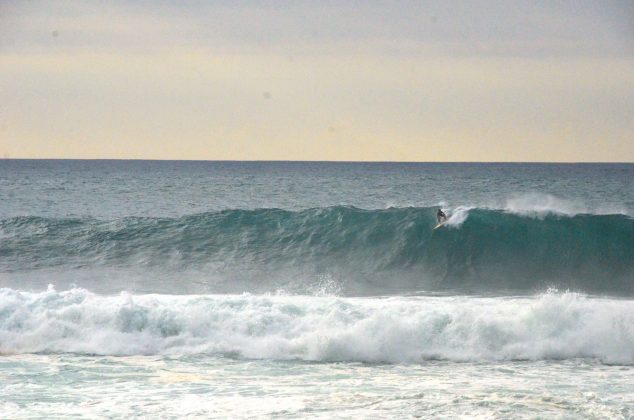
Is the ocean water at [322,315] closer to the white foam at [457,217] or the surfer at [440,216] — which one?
the white foam at [457,217]

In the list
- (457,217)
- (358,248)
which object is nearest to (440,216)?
(457,217)

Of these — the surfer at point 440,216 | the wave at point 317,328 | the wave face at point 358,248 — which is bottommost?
the wave at point 317,328

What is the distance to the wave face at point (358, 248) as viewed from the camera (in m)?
20.6

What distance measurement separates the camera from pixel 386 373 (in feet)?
38.2

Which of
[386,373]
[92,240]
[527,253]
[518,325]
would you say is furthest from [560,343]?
[92,240]

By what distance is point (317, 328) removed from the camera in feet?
44.1

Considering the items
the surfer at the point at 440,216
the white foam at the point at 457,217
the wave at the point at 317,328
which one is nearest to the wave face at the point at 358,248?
the white foam at the point at 457,217

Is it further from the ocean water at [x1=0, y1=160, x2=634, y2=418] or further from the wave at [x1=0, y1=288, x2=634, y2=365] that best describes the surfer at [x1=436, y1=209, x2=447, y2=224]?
the wave at [x1=0, y1=288, x2=634, y2=365]

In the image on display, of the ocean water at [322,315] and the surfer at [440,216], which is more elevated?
the surfer at [440,216]

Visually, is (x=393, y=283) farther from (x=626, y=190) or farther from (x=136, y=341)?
(x=626, y=190)

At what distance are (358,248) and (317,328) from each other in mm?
9888

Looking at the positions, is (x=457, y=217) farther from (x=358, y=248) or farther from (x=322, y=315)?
(x=322, y=315)

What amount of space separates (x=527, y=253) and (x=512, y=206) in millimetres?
4150

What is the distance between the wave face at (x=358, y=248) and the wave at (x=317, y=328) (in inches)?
190
